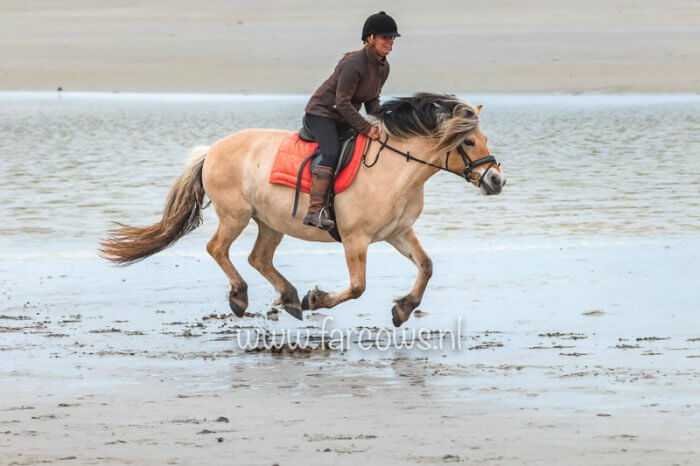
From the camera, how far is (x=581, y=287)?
11.5 meters

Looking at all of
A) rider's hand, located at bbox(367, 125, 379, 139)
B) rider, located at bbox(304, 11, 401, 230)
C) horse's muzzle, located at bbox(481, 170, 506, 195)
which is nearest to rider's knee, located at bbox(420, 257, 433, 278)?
rider, located at bbox(304, 11, 401, 230)

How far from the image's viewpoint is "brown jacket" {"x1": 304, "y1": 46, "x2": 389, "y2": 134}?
31.0 ft

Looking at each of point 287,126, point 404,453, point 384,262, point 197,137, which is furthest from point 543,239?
point 287,126

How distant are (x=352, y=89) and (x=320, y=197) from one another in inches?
32.3

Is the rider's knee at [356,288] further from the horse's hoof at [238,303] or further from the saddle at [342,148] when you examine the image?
the horse's hoof at [238,303]

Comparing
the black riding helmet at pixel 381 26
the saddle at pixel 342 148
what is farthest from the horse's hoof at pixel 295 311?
the black riding helmet at pixel 381 26

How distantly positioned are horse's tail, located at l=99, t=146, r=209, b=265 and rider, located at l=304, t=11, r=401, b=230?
1.55 meters

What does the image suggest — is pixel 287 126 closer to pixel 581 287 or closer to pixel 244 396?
pixel 581 287

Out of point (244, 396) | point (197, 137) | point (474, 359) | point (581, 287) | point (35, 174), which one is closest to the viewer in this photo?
point (244, 396)

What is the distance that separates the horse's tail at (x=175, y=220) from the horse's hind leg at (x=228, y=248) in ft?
1.38

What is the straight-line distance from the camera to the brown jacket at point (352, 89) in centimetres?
945

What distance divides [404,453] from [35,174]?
2038cm

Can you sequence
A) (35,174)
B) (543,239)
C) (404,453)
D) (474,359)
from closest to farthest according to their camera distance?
(404,453) → (474,359) → (543,239) → (35,174)

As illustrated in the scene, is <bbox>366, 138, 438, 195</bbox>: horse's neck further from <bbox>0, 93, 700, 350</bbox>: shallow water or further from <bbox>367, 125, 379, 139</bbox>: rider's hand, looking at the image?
<bbox>0, 93, 700, 350</bbox>: shallow water
